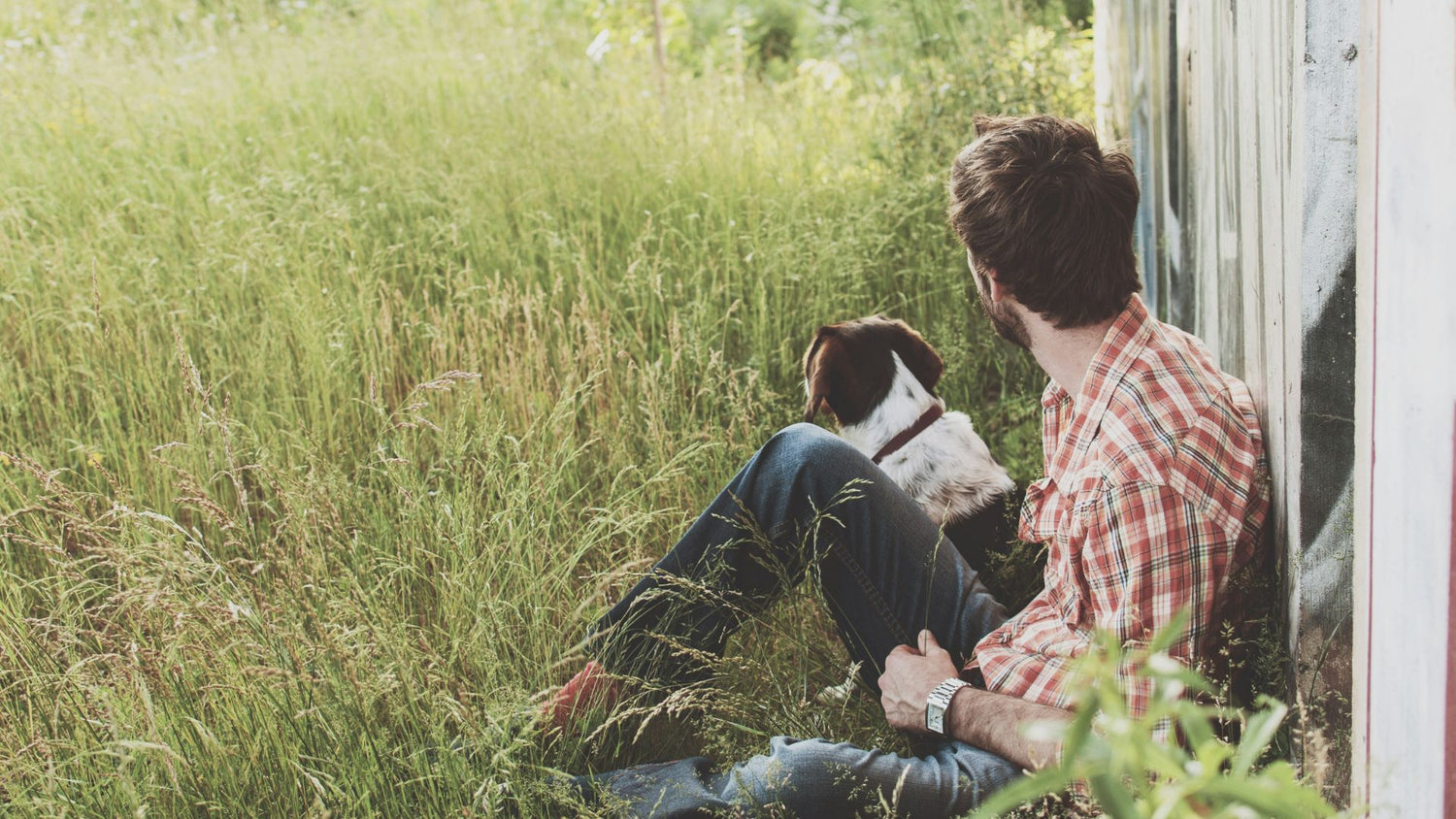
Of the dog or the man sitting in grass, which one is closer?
the man sitting in grass

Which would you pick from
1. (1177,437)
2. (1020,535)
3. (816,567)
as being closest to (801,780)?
(816,567)

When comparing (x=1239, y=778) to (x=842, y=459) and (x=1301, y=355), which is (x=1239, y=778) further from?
(x=842, y=459)

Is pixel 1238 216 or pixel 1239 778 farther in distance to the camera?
pixel 1238 216

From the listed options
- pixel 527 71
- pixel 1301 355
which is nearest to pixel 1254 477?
pixel 1301 355

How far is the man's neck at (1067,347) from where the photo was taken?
226cm

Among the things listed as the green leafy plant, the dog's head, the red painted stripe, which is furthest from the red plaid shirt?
the green leafy plant

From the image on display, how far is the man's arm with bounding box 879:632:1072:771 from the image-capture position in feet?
6.89

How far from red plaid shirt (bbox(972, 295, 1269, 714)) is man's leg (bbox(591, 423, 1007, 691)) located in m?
0.27

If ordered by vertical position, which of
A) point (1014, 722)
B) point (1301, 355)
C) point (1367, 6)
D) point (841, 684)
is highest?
point (1367, 6)

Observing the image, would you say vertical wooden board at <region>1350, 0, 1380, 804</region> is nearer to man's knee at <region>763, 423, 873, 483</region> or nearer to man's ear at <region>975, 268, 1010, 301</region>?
man's ear at <region>975, 268, 1010, 301</region>

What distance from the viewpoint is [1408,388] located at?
136cm

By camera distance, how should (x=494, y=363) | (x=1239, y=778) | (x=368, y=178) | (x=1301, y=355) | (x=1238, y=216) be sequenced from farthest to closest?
(x=368, y=178) → (x=494, y=363) → (x=1238, y=216) → (x=1301, y=355) → (x=1239, y=778)

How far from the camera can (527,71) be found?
245 inches

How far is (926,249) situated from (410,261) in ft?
6.38
